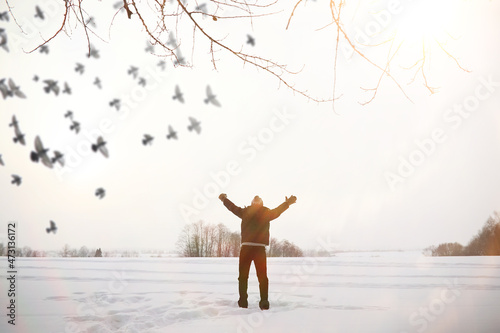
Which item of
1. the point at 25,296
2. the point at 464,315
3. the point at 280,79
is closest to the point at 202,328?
the point at 280,79

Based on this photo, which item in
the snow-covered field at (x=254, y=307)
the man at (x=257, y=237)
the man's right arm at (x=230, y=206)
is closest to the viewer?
the snow-covered field at (x=254, y=307)

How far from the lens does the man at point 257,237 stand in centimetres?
506

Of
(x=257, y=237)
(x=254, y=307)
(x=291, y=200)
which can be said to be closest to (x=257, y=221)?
(x=257, y=237)

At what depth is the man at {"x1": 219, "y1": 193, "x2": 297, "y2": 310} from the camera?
5.06m

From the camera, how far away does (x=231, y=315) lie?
475 cm

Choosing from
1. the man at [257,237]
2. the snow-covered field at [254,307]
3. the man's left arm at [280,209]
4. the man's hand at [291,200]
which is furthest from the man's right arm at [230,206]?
the snow-covered field at [254,307]

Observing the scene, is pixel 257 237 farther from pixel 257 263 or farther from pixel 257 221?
pixel 257 263

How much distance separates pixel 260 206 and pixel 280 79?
8.27ft

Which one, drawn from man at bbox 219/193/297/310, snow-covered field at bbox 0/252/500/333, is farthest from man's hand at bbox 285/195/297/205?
snow-covered field at bbox 0/252/500/333

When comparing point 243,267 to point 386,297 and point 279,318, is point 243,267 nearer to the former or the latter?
point 279,318

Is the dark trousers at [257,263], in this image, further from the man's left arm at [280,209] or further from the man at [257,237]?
the man's left arm at [280,209]

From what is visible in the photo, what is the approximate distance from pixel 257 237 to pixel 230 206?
0.54 m

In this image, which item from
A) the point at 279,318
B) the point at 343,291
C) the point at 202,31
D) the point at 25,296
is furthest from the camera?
the point at 343,291

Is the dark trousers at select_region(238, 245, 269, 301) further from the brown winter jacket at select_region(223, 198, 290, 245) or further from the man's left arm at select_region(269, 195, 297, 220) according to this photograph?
the man's left arm at select_region(269, 195, 297, 220)
